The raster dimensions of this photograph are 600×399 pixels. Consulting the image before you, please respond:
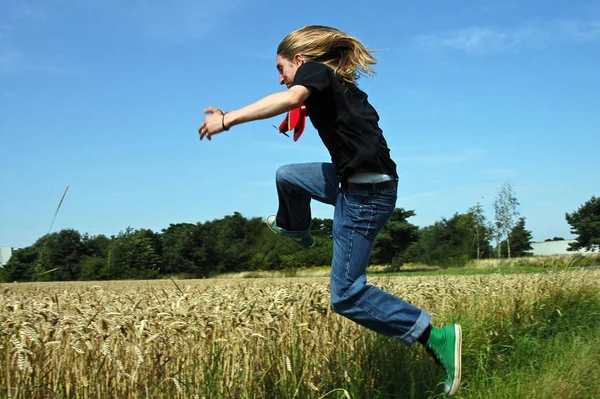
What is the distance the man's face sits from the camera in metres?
3.77

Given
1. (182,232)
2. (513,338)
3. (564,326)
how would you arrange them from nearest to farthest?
(513,338) → (564,326) → (182,232)

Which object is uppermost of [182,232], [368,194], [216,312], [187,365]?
[182,232]

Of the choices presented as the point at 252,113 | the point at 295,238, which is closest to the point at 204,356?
the point at 295,238

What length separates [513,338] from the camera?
19.8ft

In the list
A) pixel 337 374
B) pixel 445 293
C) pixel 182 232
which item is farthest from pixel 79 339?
pixel 182 232

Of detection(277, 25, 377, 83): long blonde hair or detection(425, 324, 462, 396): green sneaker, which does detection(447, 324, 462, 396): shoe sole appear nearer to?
detection(425, 324, 462, 396): green sneaker

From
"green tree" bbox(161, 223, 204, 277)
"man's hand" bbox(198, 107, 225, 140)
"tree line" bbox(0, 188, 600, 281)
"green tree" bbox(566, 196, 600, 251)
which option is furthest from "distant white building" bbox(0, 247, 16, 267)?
"green tree" bbox(566, 196, 600, 251)

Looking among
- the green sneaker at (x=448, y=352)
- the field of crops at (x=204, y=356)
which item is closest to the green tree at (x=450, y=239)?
A: the field of crops at (x=204, y=356)

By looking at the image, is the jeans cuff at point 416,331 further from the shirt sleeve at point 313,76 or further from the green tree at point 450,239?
the green tree at point 450,239

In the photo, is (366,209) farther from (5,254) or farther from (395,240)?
(395,240)

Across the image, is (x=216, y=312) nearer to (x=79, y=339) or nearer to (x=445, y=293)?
(x=79, y=339)

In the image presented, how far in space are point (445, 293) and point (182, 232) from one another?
100 feet

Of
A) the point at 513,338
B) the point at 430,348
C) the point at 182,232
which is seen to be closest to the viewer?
the point at 430,348

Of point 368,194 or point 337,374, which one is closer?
point 368,194
